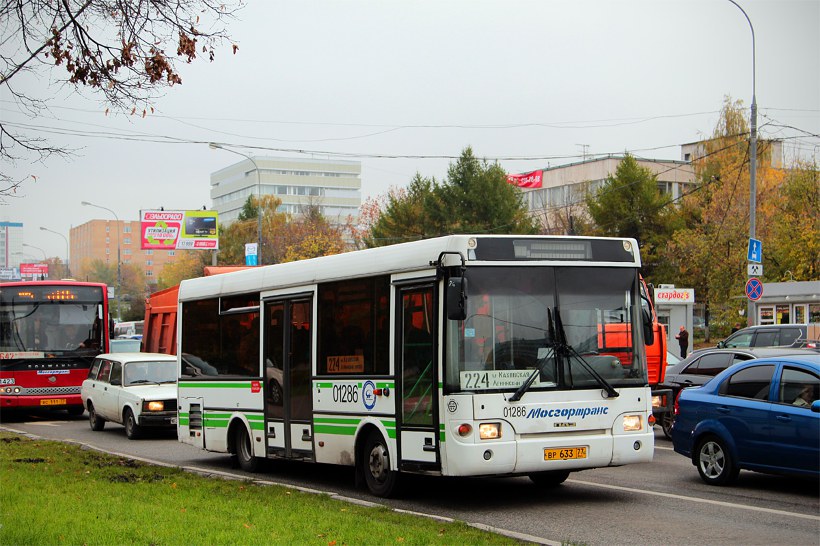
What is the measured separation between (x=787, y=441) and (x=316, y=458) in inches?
218

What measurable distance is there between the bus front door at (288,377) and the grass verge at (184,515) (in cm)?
110

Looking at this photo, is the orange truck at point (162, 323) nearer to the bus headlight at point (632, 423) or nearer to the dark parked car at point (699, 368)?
the dark parked car at point (699, 368)

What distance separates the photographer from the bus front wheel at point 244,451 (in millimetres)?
15539

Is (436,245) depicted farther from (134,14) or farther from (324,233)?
(324,233)

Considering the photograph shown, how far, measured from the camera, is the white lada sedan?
2189 centimetres

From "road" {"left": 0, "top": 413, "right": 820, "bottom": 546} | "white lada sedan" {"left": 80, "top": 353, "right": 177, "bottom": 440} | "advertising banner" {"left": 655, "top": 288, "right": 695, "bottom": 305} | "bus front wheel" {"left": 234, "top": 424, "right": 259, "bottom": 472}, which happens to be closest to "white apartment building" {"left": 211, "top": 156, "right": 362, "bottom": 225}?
"advertising banner" {"left": 655, "top": 288, "right": 695, "bottom": 305}

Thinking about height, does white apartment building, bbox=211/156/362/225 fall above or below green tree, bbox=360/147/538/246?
above

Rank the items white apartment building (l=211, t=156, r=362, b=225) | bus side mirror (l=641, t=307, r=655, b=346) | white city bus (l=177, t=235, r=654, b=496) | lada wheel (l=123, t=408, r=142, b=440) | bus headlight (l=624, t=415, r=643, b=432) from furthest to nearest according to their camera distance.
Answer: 1. white apartment building (l=211, t=156, r=362, b=225)
2. lada wheel (l=123, t=408, r=142, b=440)
3. bus side mirror (l=641, t=307, r=655, b=346)
4. bus headlight (l=624, t=415, r=643, b=432)
5. white city bus (l=177, t=235, r=654, b=496)

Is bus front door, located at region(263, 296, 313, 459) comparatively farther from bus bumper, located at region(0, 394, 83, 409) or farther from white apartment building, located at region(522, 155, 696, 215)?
white apartment building, located at region(522, 155, 696, 215)

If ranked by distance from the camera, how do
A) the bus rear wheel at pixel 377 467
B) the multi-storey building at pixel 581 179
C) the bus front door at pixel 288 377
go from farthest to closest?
1. the multi-storey building at pixel 581 179
2. the bus front door at pixel 288 377
3. the bus rear wheel at pixel 377 467

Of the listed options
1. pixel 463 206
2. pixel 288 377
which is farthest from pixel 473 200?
pixel 288 377

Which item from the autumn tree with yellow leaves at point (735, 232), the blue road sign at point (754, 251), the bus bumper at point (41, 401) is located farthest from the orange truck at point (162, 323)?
the autumn tree with yellow leaves at point (735, 232)

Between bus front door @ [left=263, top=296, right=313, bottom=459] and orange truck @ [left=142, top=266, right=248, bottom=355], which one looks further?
orange truck @ [left=142, top=266, right=248, bottom=355]

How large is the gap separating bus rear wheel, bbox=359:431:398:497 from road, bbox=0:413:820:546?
0.18m
